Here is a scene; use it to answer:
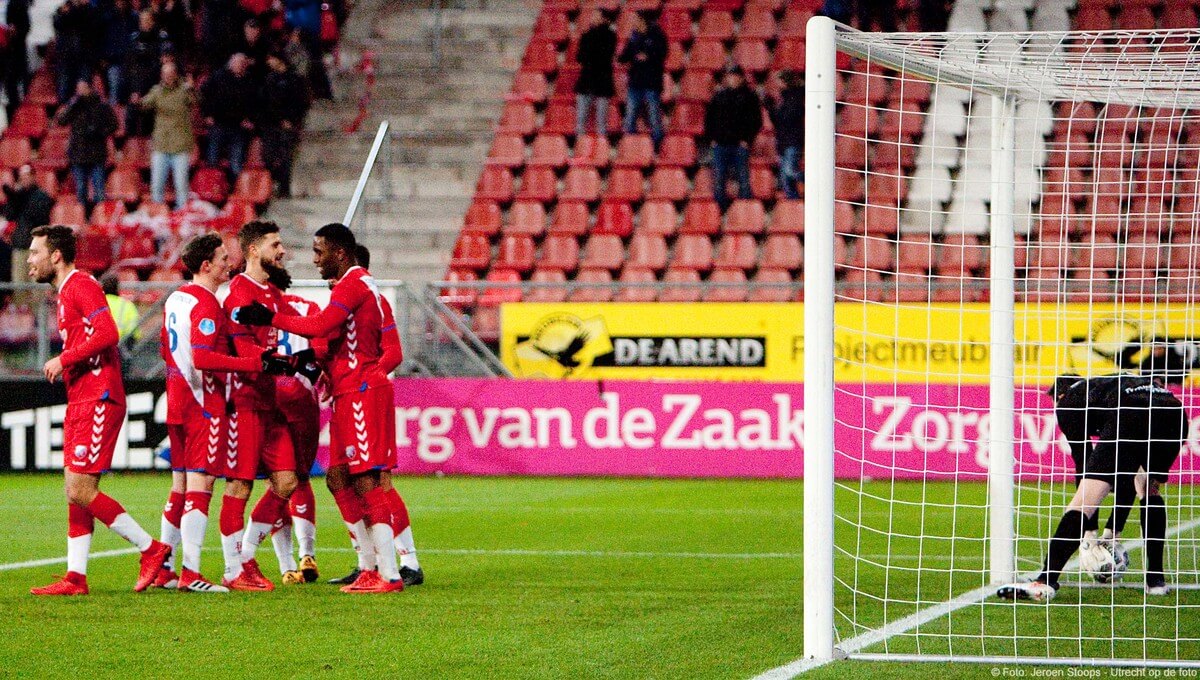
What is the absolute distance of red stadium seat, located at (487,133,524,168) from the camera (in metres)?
20.9

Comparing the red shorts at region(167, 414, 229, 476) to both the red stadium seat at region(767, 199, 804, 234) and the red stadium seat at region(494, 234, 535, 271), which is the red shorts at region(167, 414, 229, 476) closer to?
the red stadium seat at region(494, 234, 535, 271)

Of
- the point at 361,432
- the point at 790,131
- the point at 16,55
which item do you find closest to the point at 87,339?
the point at 361,432

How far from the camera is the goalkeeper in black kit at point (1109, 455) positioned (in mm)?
8023

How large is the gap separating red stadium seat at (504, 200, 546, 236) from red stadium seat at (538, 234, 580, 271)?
384mm

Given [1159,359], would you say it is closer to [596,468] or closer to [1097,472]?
[1097,472]

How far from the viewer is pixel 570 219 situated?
65.1 feet

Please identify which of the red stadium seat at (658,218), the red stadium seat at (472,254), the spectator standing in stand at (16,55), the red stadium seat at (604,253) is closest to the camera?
the red stadium seat at (472,254)

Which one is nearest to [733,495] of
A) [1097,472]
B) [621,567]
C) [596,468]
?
[596,468]

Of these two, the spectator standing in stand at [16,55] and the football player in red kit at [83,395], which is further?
the spectator standing in stand at [16,55]

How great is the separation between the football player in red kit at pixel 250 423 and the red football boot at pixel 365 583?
18.2 inches

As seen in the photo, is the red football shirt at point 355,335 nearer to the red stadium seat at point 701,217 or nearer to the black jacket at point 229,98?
the red stadium seat at point 701,217

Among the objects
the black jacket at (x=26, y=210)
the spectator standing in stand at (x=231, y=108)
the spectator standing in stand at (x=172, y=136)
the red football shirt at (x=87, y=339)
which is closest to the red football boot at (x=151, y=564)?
the red football shirt at (x=87, y=339)

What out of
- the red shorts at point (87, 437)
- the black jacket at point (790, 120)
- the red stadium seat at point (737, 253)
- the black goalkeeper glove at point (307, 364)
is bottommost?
the red shorts at point (87, 437)

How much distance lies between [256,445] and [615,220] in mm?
11570
